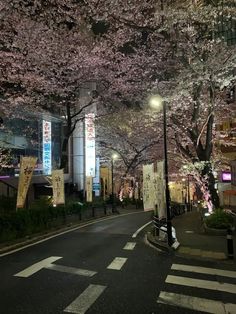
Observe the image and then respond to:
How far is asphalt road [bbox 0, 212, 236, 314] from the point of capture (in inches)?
286

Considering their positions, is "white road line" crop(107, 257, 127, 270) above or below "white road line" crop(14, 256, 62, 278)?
below

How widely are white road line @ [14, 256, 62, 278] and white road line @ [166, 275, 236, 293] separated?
3.36 metres

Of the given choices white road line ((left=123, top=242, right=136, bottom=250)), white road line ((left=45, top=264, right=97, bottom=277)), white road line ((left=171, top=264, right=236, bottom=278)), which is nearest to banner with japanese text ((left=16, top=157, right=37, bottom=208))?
white road line ((left=123, top=242, right=136, bottom=250))

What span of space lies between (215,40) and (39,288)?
15.9m

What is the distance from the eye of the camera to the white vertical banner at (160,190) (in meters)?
16.2

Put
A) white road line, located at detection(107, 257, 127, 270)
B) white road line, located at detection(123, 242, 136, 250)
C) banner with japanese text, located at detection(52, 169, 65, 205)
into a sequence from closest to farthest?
white road line, located at detection(107, 257, 127, 270) → white road line, located at detection(123, 242, 136, 250) → banner with japanese text, located at detection(52, 169, 65, 205)

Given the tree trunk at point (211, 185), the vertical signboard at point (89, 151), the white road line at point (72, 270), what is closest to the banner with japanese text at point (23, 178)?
the white road line at point (72, 270)

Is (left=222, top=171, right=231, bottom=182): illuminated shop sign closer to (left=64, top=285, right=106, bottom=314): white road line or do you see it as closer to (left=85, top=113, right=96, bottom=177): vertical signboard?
(left=85, top=113, right=96, bottom=177): vertical signboard

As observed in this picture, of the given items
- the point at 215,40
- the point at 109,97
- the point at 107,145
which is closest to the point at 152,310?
the point at 215,40

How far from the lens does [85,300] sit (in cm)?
757

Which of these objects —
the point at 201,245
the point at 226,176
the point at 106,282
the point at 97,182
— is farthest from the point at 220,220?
the point at 226,176

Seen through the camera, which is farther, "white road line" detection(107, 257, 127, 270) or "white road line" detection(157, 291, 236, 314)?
"white road line" detection(107, 257, 127, 270)

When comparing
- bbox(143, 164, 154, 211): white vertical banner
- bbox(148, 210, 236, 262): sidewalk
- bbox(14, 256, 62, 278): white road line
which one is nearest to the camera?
bbox(14, 256, 62, 278): white road line

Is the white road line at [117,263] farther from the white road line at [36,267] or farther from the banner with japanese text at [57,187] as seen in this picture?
the banner with japanese text at [57,187]
